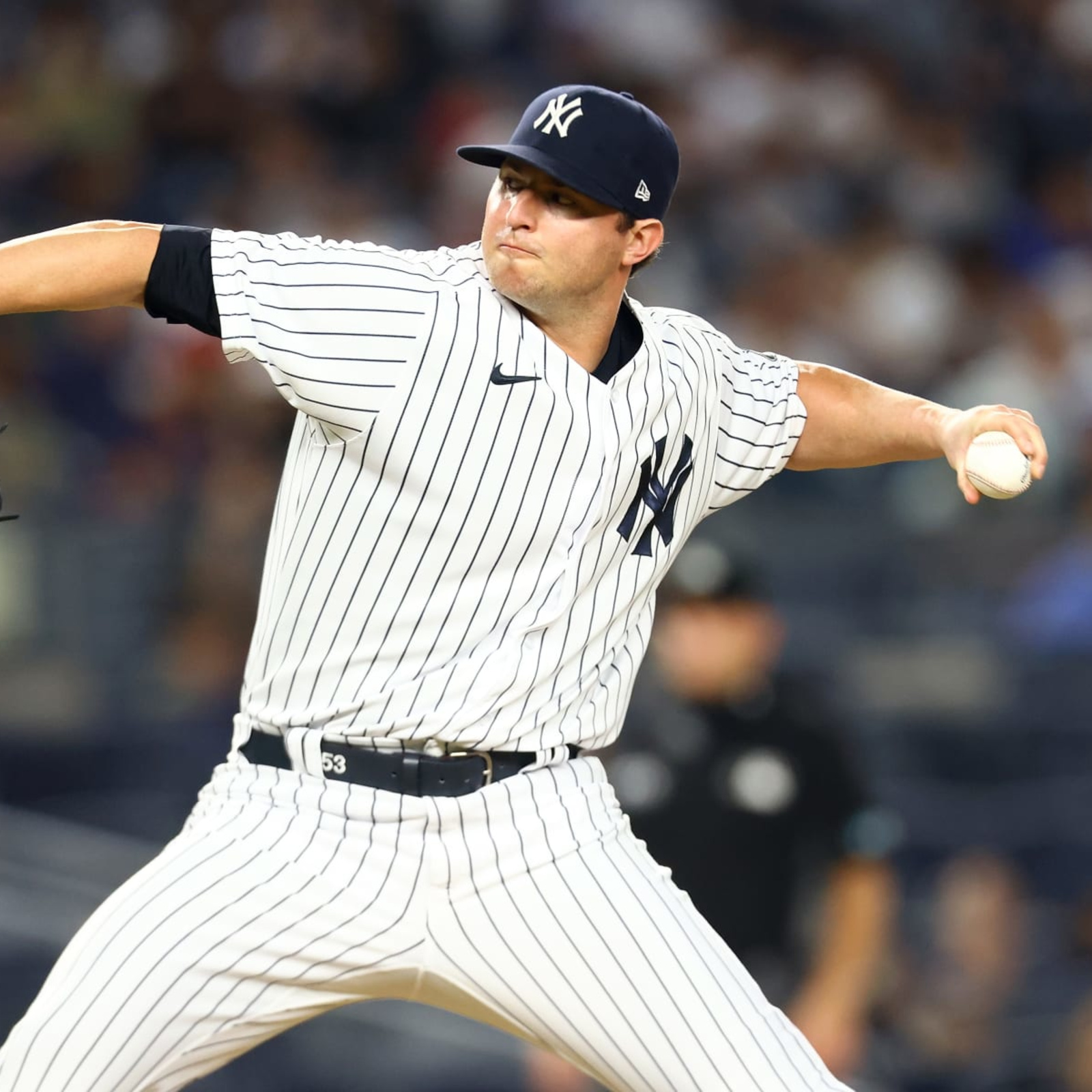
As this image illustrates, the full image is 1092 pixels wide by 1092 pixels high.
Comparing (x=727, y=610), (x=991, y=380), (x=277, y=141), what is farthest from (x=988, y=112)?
(x=727, y=610)

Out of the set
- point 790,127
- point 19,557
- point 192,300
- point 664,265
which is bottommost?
point 19,557

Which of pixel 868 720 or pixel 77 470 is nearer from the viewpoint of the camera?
pixel 868 720

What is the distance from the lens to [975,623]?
16.7 feet

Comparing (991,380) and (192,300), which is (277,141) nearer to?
(991,380)

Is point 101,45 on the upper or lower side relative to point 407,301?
upper

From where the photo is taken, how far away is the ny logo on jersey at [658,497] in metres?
2.25

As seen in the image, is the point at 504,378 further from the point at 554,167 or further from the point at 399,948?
the point at 399,948

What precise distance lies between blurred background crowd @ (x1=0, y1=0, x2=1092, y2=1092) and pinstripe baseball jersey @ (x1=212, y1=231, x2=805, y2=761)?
1.41 m

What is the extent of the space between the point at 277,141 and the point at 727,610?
155 inches

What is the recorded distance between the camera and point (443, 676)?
7.01 ft

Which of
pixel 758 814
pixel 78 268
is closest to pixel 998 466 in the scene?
pixel 78 268

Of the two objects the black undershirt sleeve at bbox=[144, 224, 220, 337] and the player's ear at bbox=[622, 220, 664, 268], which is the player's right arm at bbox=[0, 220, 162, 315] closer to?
the black undershirt sleeve at bbox=[144, 224, 220, 337]

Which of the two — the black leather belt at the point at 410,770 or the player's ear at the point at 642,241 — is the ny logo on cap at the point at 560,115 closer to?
the player's ear at the point at 642,241

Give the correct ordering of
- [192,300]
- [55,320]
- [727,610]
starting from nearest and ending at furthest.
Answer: [192,300], [727,610], [55,320]
